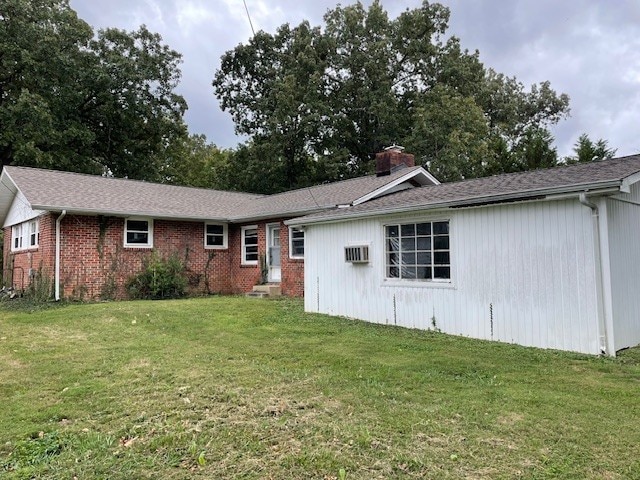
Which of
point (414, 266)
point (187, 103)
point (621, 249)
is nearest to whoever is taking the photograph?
point (621, 249)

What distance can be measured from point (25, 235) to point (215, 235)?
262 inches

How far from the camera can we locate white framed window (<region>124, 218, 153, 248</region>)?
14.4 m

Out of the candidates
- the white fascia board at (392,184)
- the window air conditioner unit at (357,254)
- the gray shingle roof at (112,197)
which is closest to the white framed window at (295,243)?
the white fascia board at (392,184)

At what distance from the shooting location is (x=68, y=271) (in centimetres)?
1322

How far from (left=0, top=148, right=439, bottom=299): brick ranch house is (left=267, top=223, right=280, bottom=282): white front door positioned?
35mm

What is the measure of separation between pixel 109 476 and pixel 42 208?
11409 mm

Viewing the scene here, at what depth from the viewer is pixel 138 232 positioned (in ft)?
48.2

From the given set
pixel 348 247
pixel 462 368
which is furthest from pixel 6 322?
pixel 462 368

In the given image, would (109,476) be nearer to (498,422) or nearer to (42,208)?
(498,422)

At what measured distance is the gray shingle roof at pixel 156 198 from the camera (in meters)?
13.4

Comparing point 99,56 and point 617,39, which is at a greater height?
point 99,56

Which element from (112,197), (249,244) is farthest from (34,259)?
(249,244)

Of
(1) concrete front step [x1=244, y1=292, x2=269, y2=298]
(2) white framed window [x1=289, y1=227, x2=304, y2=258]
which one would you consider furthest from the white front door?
(2) white framed window [x1=289, y1=227, x2=304, y2=258]

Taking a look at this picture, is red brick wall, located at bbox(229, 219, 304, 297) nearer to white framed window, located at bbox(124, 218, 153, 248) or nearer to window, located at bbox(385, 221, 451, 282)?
white framed window, located at bbox(124, 218, 153, 248)
